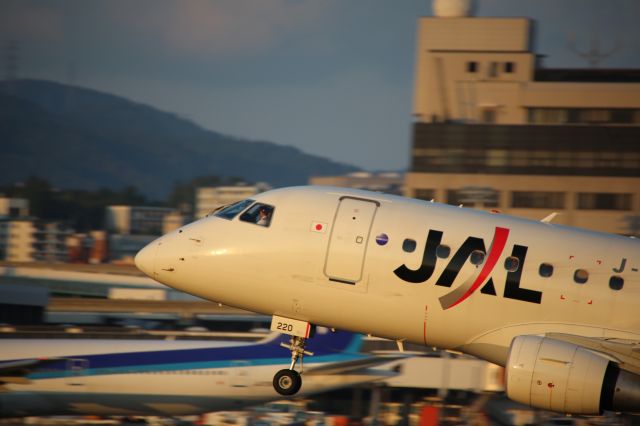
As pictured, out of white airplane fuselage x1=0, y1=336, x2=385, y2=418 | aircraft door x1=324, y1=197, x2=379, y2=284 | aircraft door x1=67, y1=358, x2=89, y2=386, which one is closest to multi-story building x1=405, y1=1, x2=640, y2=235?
white airplane fuselage x1=0, y1=336, x2=385, y2=418

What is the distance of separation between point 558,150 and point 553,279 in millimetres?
79407

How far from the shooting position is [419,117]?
11275cm

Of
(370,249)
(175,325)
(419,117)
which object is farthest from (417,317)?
(419,117)

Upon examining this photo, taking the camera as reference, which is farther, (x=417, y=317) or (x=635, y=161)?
(x=635, y=161)

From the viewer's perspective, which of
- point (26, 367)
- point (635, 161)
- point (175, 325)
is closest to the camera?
point (26, 367)

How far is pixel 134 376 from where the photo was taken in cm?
3625

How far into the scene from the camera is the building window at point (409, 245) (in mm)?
22094

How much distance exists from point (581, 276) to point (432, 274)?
331cm

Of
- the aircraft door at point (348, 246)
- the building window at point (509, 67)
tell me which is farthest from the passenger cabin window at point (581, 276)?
the building window at point (509, 67)

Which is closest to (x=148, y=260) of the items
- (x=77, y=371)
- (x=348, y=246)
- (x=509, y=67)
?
(x=348, y=246)

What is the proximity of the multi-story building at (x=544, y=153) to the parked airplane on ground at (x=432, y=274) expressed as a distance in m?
70.8

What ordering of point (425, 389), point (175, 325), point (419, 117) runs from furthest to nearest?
point (419, 117), point (175, 325), point (425, 389)

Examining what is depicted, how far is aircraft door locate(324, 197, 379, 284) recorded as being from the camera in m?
22.2

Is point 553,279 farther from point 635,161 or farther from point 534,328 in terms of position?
point 635,161
